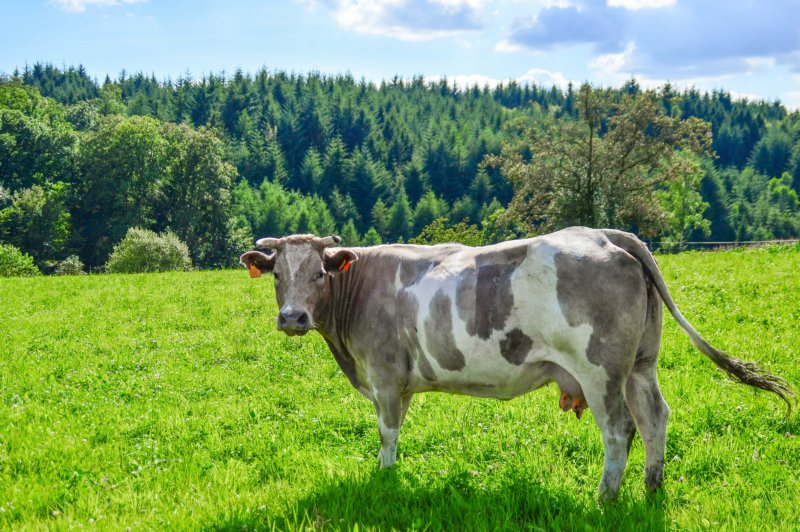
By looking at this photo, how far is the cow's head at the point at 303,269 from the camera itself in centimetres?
731

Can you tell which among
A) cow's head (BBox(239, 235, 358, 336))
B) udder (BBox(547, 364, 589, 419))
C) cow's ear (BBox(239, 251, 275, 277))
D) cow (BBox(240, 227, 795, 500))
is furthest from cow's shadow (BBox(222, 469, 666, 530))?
cow's ear (BBox(239, 251, 275, 277))

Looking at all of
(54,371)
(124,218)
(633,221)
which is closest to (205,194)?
(124,218)

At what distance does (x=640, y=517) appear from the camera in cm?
580

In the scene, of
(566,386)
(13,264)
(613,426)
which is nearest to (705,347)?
(613,426)

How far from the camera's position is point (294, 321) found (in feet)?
23.4

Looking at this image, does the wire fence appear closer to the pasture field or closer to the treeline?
the treeline

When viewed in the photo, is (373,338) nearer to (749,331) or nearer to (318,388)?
(318,388)

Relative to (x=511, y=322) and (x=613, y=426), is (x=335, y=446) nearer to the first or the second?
(x=511, y=322)

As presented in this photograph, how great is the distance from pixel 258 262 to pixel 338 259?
3.50ft

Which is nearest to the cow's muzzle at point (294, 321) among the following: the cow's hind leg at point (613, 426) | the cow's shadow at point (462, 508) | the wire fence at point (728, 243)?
the cow's shadow at point (462, 508)

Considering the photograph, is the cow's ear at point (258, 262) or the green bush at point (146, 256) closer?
the cow's ear at point (258, 262)

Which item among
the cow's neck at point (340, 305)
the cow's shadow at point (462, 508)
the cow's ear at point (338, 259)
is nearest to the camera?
the cow's shadow at point (462, 508)

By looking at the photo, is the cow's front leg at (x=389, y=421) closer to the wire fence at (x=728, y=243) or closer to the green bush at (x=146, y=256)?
the wire fence at (x=728, y=243)

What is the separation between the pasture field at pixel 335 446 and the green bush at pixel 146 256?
153 ft
